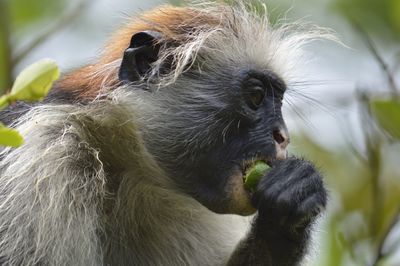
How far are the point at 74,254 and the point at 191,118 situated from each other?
1074 mm

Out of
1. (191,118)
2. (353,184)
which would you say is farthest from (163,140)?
(353,184)

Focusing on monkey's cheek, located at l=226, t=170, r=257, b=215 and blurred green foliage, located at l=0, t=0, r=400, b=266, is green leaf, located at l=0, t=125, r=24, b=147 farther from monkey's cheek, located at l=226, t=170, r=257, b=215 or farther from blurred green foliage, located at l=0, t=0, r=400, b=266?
blurred green foliage, located at l=0, t=0, r=400, b=266

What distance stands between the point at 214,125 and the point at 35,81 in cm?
246

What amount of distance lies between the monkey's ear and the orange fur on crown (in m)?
0.07

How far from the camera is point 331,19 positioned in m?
8.04

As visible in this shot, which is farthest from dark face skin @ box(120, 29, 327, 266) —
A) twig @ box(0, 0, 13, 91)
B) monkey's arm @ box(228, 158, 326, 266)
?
twig @ box(0, 0, 13, 91)

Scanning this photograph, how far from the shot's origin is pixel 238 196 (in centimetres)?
479

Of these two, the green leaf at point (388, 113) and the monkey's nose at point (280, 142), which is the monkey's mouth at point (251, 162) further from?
the green leaf at point (388, 113)

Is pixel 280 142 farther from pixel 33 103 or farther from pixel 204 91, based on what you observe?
pixel 33 103

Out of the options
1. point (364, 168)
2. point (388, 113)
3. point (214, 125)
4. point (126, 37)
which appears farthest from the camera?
point (364, 168)

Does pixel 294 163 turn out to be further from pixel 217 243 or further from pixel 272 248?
pixel 217 243

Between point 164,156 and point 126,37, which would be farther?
point 126,37

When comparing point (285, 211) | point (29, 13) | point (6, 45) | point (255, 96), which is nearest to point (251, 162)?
point (285, 211)

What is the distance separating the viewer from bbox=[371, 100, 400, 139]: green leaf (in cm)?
463
